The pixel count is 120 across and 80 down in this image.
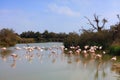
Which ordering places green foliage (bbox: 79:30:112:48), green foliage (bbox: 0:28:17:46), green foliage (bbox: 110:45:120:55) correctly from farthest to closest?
1. green foliage (bbox: 0:28:17:46)
2. green foliage (bbox: 79:30:112:48)
3. green foliage (bbox: 110:45:120:55)

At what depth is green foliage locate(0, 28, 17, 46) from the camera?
43.9 m

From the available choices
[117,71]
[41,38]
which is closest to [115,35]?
[117,71]

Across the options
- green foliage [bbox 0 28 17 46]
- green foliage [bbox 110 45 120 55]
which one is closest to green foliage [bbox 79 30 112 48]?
green foliage [bbox 110 45 120 55]

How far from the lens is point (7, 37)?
145 ft

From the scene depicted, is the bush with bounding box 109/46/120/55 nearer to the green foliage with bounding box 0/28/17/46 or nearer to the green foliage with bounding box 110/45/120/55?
the green foliage with bounding box 110/45/120/55

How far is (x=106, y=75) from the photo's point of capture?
13.0 m

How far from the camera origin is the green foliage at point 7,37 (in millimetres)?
43875

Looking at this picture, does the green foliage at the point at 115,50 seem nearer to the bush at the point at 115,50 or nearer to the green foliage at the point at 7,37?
the bush at the point at 115,50

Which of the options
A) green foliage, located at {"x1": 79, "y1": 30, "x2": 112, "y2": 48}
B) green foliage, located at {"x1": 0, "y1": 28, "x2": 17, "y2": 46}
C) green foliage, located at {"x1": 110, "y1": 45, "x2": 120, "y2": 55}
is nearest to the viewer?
green foliage, located at {"x1": 110, "y1": 45, "x2": 120, "y2": 55}

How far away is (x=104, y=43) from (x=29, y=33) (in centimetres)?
4077

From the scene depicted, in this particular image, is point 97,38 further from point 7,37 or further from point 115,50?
point 7,37

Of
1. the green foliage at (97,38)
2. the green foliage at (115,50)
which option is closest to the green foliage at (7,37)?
the green foliage at (97,38)

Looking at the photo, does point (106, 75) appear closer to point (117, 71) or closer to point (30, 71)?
point (117, 71)

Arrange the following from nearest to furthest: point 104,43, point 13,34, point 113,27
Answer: point 104,43, point 113,27, point 13,34
